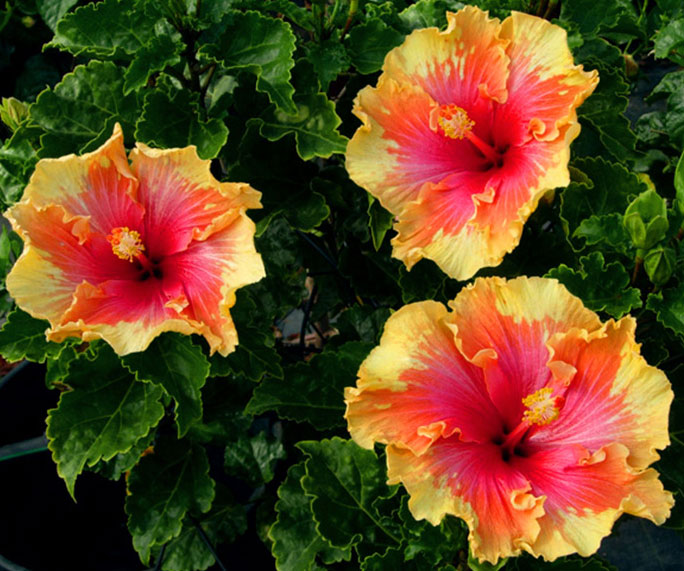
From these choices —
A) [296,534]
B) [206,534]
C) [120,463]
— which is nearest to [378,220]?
[296,534]

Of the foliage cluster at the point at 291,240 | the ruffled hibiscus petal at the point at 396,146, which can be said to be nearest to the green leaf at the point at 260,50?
the foliage cluster at the point at 291,240

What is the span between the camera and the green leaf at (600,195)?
123 cm

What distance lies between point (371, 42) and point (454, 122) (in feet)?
0.93

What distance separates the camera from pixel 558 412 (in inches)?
40.8

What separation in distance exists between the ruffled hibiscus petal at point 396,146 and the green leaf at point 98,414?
0.53 metres

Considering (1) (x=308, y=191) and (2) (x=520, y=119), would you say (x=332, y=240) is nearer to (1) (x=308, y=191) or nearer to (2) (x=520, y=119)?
(1) (x=308, y=191)

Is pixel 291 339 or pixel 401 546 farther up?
pixel 401 546

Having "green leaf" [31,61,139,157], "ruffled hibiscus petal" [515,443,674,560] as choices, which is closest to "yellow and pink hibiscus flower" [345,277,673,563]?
"ruffled hibiscus petal" [515,443,674,560]

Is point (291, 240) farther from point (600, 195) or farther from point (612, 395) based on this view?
point (612, 395)

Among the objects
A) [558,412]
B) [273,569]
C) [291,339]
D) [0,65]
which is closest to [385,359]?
[558,412]

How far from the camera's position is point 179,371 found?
122 cm

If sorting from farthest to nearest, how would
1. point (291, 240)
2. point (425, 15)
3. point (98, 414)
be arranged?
point (291, 240), point (425, 15), point (98, 414)

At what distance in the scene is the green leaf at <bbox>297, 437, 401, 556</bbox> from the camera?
1.30 meters

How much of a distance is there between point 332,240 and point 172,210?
557mm
